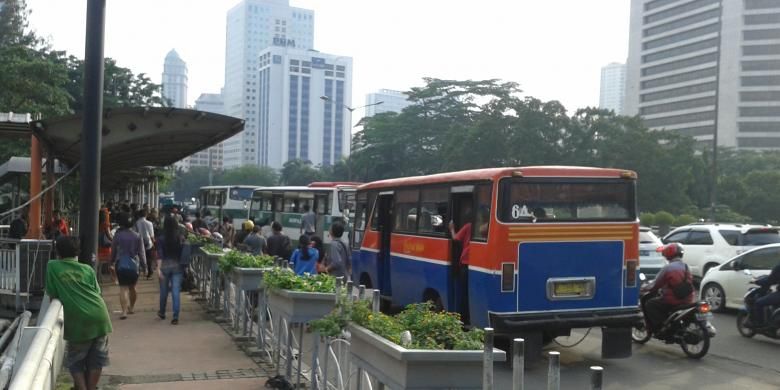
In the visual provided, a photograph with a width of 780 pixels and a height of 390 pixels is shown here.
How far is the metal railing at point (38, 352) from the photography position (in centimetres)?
366

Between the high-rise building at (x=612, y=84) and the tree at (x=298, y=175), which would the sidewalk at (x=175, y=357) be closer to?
the tree at (x=298, y=175)

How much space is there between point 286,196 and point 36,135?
2020 centimetres

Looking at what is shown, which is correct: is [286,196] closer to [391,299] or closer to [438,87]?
[391,299]

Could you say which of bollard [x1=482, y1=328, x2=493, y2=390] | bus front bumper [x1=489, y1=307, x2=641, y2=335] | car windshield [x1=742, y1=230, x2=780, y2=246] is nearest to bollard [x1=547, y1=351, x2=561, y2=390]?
bollard [x1=482, y1=328, x2=493, y2=390]

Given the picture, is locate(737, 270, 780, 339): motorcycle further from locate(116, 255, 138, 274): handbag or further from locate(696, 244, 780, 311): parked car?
locate(116, 255, 138, 274): handbag

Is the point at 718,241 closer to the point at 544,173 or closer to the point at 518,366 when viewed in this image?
the point at 544,173

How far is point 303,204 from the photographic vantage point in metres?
29.3

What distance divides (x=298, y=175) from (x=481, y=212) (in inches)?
3070

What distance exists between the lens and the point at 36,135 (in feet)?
34.6

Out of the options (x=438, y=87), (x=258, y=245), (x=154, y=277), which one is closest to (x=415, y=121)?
(x=438, y=87)

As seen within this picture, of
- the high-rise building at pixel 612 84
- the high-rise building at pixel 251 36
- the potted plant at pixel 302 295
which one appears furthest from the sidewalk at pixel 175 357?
the high-rise building at pixel 612 84

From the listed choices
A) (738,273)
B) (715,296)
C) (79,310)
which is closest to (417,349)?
(79,310)

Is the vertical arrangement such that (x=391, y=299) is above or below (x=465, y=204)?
below

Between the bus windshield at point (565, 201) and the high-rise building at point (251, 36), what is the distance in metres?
144
